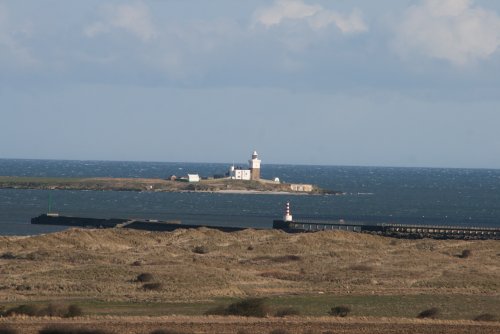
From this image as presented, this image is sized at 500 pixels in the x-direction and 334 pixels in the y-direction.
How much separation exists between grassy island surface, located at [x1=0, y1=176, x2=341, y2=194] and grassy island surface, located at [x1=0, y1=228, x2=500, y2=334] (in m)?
106

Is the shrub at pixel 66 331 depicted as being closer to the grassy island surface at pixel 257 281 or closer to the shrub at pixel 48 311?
the grassy island surface at pixel 257 281

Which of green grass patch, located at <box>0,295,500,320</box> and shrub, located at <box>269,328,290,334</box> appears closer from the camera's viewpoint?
shrub, located at <box>269,328,290,334</box>

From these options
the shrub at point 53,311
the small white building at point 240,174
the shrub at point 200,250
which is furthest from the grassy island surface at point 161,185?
the shrub at point 53,311

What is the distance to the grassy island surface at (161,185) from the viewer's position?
178m

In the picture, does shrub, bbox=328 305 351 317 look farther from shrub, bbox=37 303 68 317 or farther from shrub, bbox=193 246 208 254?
shrub, bbox=193 246 208 254

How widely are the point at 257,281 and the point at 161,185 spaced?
462 ft

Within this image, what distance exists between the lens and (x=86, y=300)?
3962 cm

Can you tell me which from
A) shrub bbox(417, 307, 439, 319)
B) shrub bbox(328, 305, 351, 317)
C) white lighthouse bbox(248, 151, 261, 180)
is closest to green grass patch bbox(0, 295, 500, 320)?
shrub bbox(417, 307, 439, 319)

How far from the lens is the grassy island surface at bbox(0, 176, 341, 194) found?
178 metres

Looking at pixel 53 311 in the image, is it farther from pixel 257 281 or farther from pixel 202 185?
pixel 202 185

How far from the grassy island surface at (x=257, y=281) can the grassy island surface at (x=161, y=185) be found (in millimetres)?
106382

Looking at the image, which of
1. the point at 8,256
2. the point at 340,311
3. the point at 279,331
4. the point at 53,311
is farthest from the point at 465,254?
the point at 279,331

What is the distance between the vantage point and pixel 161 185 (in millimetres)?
186875

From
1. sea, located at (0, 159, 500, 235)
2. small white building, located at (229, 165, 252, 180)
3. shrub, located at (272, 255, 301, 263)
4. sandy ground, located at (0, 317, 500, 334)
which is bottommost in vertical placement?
sea, located at (0, 159, 500, 235)
